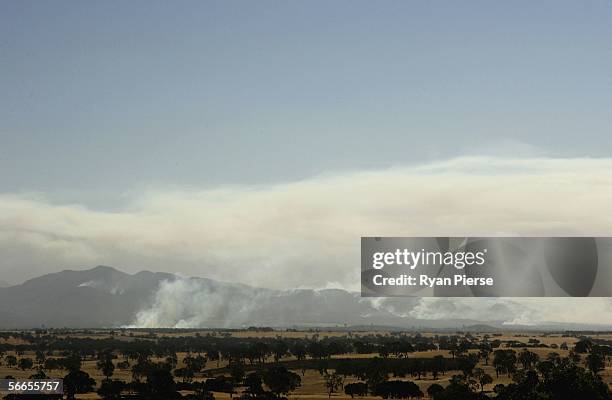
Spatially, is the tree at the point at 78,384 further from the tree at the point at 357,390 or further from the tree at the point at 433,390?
the tree at the point at 433,390

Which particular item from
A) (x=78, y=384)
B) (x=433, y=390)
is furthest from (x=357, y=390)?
(x=78, y=384)

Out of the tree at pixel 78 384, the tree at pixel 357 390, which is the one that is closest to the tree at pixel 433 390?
the tree at pixel 357 390

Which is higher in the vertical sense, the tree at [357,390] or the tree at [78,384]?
the tree at [78,384]

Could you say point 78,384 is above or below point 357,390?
above

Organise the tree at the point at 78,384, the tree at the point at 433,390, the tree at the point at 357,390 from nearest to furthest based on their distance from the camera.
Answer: the tree at the point at 78,384
the tree at the point at 433,390
the tree at the point at 357,390

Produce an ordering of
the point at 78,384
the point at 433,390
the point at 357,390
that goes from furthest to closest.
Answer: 1. the point at 357,390
2. the point at 433,390
3. the point at 78,384

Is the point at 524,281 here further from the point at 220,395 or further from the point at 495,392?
the point at 220,395

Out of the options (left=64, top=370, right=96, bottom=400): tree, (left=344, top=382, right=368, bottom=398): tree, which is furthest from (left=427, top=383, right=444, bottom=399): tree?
(left=64, top=370, right=96, bottom=400): tree

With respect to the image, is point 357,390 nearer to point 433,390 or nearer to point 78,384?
point 433,390

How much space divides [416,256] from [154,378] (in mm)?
105338

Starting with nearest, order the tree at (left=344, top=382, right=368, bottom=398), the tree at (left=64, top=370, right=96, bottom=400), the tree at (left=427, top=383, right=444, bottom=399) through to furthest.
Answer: the tree at (left=64, top=370, right=96, bottom=400) < the tree at (left=427, top=383, right=444, bottom=399) < the tree at (left=344, top=382, right=368, bottom=398)

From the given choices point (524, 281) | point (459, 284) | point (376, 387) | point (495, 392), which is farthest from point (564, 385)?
point (376, 387)

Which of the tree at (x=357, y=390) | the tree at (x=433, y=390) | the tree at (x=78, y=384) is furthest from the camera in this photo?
the tree at (x=357, y=390)

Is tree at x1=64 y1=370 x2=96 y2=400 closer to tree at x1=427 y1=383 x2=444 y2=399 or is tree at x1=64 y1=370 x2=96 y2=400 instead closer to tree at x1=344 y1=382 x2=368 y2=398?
tree at x1=344 y1=382 x2=368 y2=398
